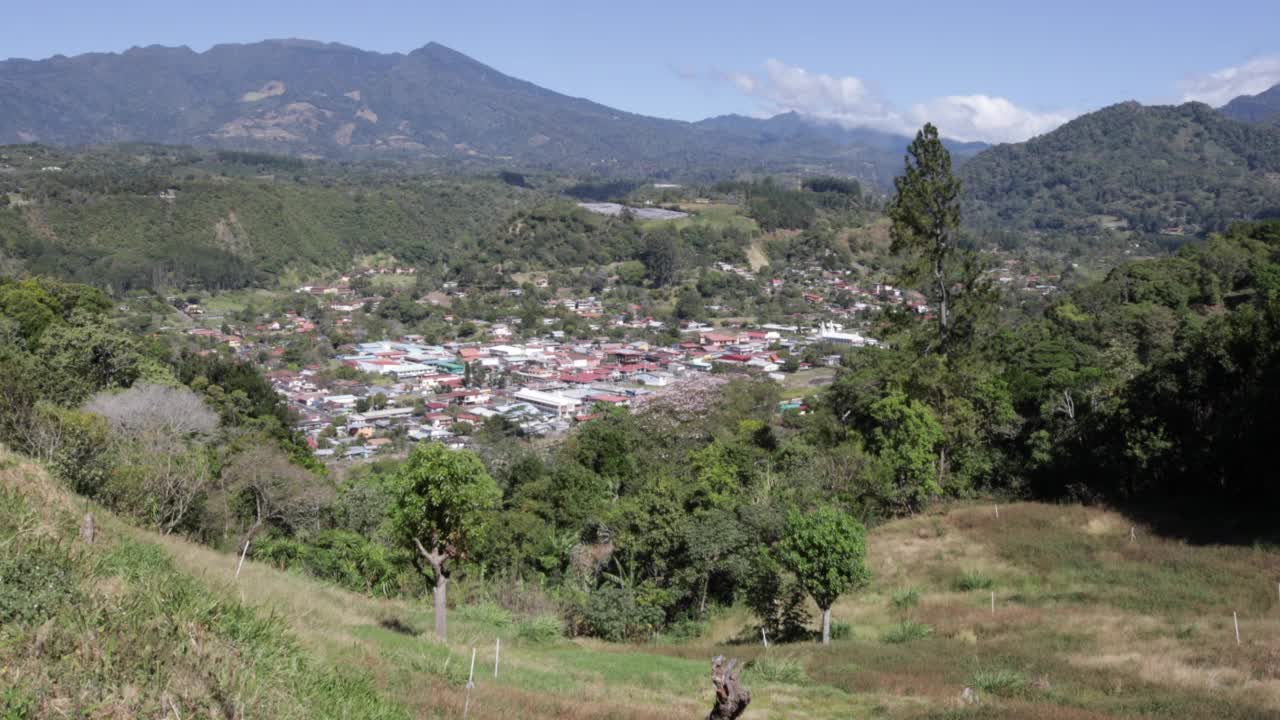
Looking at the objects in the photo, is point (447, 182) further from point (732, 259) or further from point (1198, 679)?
point (1198, 679)

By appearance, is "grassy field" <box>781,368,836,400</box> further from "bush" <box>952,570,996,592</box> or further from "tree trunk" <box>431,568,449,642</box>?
"tree trunk" <box>431,568,449,642</box>

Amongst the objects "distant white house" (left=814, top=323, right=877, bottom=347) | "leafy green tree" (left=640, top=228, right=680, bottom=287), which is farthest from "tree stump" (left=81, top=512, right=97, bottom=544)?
"leafy green tree" (left=640, top=228, right=680, bottom=287)

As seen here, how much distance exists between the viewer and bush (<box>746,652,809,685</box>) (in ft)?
32.5

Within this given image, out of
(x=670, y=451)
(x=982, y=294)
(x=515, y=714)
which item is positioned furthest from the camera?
(x=670, y=451)

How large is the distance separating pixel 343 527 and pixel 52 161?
125206 mm

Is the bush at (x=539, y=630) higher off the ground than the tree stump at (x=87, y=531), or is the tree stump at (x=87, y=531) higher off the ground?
the tree stump at (x=87, y=531)

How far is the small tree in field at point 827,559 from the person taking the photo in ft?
41.0

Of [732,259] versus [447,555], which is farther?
[732,259]

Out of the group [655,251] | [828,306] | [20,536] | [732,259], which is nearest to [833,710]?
[20,536]

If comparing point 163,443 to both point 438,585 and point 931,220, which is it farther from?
point 931,220

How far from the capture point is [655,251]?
89.1 m

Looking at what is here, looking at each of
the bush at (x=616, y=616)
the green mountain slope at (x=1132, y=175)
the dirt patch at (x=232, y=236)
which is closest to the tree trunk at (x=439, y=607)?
the bush at (x=616, y=616)

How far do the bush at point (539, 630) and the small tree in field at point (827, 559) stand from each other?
3535mm

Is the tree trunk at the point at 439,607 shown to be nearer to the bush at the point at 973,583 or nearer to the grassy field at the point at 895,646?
the grassy field at the point at 895,646
